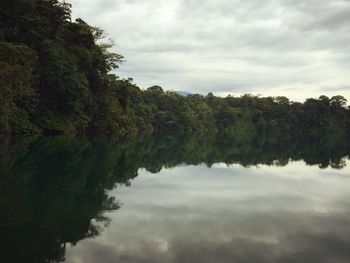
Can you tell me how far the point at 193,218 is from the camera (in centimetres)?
1073

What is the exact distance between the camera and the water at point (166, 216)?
25.7ft

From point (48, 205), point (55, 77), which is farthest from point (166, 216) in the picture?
point (55, 77)

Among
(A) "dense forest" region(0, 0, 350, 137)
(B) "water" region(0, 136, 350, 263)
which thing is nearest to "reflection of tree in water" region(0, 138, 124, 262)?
(B) "water" region(0, 136, 350, 263)

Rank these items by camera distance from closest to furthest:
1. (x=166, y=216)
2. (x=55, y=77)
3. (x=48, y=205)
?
(x=166, y=216)
(x=48, y=205)
(x=55, y=77)

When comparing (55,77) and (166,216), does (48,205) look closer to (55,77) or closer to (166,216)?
(166,216)

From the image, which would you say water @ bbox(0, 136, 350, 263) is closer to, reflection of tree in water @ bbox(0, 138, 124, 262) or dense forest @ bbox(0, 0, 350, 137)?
reflection of tree in water @ bbox(0, 138, 124, 262)

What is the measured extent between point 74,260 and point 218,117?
137 m

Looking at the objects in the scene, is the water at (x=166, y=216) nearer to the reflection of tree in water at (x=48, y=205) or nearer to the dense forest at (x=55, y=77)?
the reflection of tree in water at (x=48, y=205)

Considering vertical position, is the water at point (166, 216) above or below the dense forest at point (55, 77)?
below

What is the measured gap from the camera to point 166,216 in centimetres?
Result: 1089

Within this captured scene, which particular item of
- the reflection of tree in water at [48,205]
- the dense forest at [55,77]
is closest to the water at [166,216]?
the reflection of tree in water at [48,205]

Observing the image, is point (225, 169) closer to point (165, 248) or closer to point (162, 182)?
point (162, 182)

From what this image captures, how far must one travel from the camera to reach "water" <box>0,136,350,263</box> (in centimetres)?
782

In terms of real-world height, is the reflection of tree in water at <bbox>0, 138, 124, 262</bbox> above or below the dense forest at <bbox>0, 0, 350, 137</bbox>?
below
